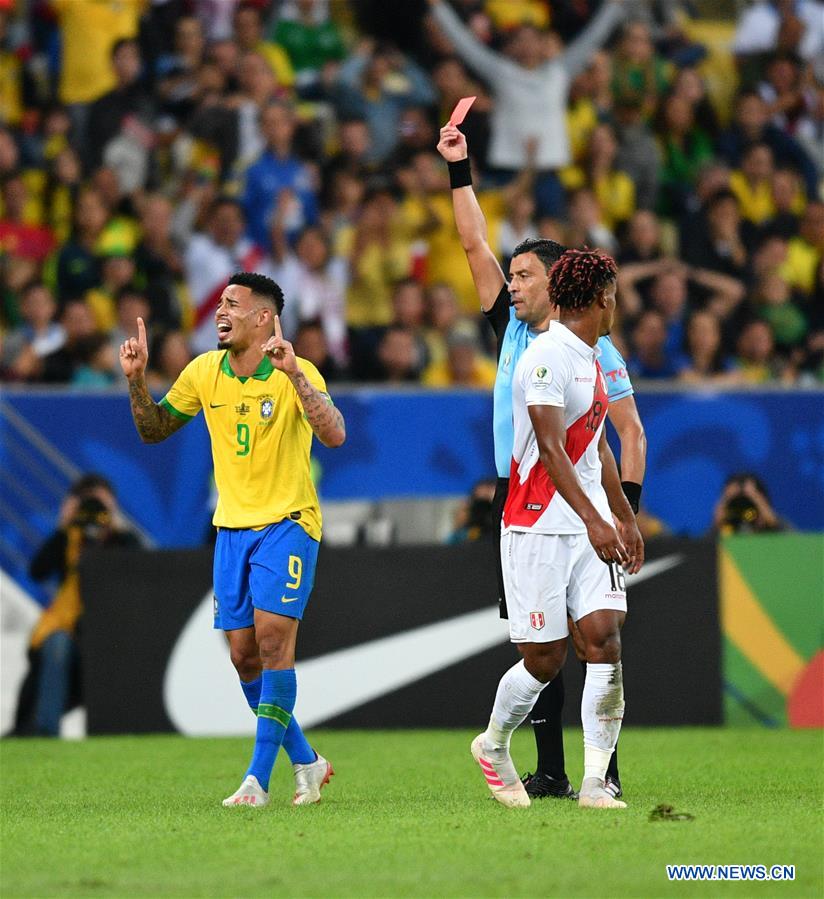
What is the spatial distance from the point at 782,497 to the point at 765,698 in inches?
95.8

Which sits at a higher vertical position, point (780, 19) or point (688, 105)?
point (780, 19)

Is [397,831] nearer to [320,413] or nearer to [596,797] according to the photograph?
[596,797]

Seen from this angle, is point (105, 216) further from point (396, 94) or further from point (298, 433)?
point (298, 433)

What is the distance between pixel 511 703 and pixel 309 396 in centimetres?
156

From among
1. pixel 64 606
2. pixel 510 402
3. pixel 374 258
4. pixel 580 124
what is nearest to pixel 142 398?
pixel 510 402

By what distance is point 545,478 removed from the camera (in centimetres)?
734

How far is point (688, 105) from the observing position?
18.2 meters

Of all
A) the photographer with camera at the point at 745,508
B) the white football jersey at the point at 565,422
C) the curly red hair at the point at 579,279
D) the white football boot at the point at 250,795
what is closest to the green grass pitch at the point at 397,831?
the white football boot at the point at 250,795

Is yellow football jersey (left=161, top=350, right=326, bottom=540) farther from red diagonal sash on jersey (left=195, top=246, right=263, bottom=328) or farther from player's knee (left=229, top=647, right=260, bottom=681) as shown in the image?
red diagonal sash on jersey (left=195, top=246, right=263, bottom=328)

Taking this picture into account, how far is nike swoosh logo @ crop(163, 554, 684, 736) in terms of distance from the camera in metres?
12.2

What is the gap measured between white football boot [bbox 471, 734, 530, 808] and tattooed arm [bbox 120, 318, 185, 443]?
80.5 inches

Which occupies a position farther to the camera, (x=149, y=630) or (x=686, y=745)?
(x=149, y=630)

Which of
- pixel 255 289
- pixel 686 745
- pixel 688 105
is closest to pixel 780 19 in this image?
pixel 688 105

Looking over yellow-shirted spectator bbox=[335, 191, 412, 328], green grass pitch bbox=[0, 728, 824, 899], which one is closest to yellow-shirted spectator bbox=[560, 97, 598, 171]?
yellow-shirted spectator bbox=[335, 191, 412, 328]
